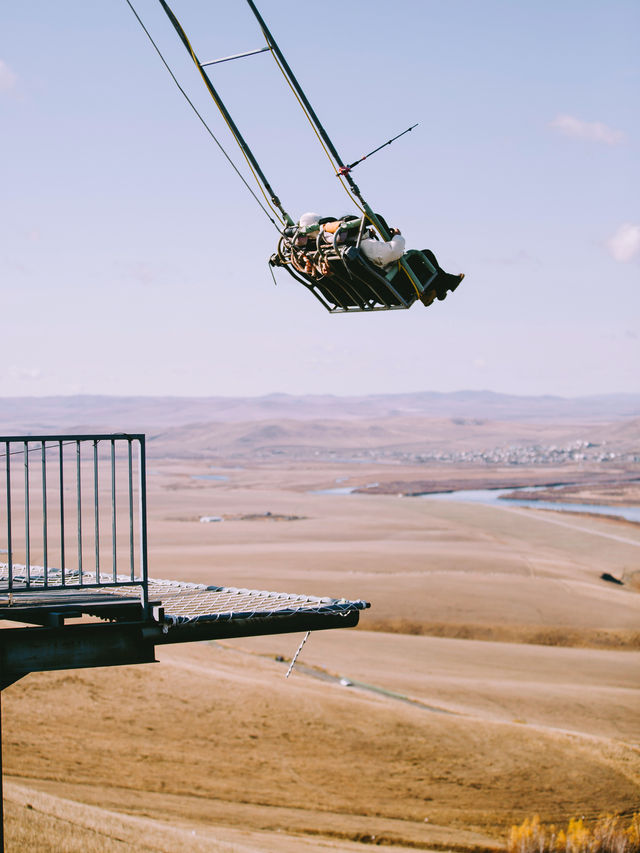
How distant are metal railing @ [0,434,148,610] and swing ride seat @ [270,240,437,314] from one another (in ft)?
7.46

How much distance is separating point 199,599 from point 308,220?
395 cm

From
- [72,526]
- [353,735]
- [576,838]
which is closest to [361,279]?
[576,838]

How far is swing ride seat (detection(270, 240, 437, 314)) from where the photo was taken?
839 cm

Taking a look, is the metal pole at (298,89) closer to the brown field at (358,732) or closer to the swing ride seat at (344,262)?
the swing ride seat at (344,262)

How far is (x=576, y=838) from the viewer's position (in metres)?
16.1

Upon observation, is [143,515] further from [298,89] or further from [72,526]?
[72,526]

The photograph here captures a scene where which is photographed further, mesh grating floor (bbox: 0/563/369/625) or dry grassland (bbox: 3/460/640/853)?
dry grassland (bbox: 3/460/640/853)

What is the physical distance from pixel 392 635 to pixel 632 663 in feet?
26.0

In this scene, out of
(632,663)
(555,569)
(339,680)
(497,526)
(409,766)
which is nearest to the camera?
(409,766)

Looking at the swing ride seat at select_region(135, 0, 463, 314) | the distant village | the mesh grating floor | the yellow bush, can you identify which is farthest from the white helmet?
the distant village

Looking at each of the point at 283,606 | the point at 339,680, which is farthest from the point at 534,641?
the point at 283,606

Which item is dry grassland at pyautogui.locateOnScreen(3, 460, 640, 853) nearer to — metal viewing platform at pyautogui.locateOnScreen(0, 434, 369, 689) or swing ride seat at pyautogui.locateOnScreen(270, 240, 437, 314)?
metal viewing platform at pyautogui.locateOnScreen(0, 434, 369, 689)

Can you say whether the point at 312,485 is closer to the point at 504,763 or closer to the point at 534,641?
the point at 534,641

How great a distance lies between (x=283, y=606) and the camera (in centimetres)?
888
